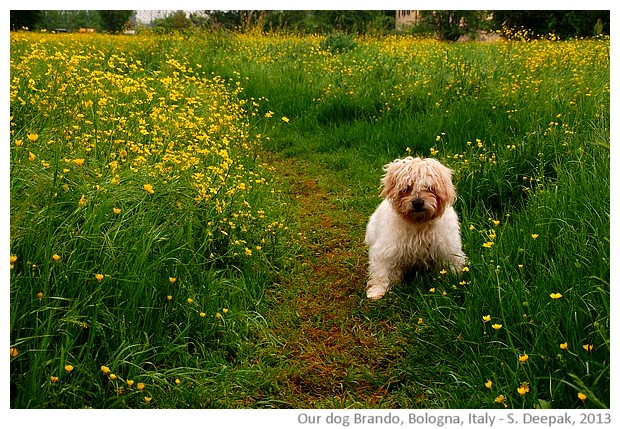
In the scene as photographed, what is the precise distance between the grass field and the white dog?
0.15 meters

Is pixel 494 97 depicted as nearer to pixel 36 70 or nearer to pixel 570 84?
pixel 570 84

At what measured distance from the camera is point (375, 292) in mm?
4043

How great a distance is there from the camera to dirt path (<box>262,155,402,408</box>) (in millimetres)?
3066

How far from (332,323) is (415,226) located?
37.4 inches

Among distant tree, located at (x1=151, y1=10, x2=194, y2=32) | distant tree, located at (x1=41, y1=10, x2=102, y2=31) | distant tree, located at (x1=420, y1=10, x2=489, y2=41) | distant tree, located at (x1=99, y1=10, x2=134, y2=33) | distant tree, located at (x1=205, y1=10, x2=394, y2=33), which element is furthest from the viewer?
distant tree, located at (x1=420, y1=10, x2=489, y2=41)

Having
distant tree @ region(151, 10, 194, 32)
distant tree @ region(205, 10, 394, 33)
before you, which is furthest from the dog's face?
distant tree @ region(151, 10, 194, 32)

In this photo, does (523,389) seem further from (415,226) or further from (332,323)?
(415,226)

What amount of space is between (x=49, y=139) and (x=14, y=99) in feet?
3.34

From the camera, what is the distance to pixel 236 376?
118 inches

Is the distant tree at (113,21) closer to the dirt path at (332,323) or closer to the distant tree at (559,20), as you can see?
the dirt path at (332,323)

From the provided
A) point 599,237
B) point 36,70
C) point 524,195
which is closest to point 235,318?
point 599,237

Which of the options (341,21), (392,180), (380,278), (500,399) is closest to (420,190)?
(392,180)

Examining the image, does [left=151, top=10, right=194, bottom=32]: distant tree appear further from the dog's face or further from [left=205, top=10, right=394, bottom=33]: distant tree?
the dog's face

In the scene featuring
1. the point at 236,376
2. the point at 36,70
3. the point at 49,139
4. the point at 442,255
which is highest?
the point at 36,70
